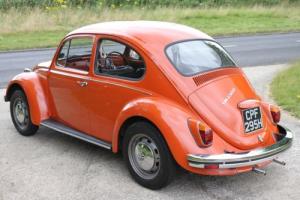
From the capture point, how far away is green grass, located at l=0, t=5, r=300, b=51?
22.9m

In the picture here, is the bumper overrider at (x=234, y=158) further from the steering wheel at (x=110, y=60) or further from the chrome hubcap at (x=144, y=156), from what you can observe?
the steering wheel at (x=110, y=60)

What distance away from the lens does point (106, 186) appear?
18.1 ft

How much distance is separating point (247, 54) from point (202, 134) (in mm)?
12437

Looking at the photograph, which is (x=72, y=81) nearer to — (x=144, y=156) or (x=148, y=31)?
(x=148, y=31)

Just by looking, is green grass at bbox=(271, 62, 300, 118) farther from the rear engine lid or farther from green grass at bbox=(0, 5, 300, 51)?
green grass at bbox=(0, 5, 300, 51)

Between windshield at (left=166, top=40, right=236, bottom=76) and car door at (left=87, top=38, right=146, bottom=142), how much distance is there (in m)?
0.40

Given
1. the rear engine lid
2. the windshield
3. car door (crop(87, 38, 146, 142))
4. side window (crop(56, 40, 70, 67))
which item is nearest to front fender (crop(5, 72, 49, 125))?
side window (crop(56, 40, 70, 67))

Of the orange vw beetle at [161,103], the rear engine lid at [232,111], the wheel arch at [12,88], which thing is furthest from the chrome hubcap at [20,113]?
the rear engine lid at [232,111]

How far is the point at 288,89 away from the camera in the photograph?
10.1 metres

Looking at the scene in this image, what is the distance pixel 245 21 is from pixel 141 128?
2456 cm

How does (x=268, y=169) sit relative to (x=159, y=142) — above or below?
below

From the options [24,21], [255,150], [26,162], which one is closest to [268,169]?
[255,150]

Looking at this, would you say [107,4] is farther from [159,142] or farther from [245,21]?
[159,142]

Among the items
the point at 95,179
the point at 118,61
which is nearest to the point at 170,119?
the point at 95,179
